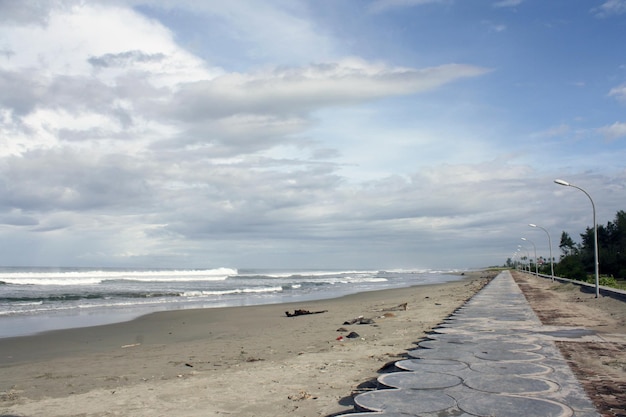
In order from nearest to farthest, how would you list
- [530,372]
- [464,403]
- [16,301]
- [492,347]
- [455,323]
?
[464,403], [530,372], [492,347], [455,323], [16,301]

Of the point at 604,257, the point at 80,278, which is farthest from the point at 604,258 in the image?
the point at 80,278

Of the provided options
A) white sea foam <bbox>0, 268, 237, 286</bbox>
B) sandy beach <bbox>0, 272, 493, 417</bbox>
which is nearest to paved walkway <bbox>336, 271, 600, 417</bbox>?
Result: sandy beach <bbox>0, 272, 493, 417</bbox>

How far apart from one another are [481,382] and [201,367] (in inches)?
190

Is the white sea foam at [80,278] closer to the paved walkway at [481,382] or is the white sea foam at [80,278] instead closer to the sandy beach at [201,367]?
the sandy beach at [201,367]

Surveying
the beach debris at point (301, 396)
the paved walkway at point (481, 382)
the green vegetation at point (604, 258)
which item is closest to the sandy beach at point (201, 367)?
the beach debris at point (301, 396)

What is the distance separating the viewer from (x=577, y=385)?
6.02 metres

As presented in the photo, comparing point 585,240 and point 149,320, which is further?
point 585,240

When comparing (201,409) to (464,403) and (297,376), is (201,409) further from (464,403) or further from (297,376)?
(464,403)

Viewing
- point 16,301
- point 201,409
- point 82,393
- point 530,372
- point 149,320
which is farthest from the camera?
point 16,301

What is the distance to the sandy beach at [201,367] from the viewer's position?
6.14 m

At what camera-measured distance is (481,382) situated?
19.9 feet

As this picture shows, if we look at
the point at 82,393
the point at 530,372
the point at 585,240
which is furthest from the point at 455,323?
the point at 585,240

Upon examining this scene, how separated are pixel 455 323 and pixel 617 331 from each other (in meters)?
3.53

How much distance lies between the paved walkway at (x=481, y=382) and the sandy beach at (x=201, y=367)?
0.59 metres
